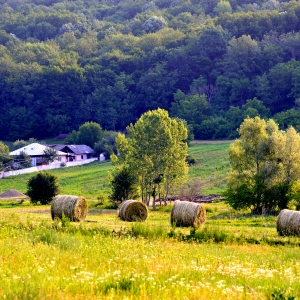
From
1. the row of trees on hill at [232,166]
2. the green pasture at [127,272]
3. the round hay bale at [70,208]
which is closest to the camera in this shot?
the green pasture at [127,272]

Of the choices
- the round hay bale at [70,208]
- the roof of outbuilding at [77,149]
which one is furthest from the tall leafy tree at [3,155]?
the round hay bale at [70,208]

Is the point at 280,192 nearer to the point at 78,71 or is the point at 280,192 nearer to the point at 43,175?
the point at 43,175

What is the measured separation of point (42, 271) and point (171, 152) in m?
43.2

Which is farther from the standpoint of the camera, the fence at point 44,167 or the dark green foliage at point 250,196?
the fence at point 44,167

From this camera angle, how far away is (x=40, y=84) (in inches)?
5625

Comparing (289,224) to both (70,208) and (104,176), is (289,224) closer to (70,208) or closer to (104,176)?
(70,208)

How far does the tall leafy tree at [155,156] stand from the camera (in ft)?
169

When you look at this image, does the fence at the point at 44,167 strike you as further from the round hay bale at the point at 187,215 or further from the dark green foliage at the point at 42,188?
the round hay bale at the point at 187,215

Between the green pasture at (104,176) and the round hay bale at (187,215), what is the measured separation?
3028 centimetres

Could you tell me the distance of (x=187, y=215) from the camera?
26188 millimetres

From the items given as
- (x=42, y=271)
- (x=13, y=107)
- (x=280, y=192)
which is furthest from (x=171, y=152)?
(x=13, y=107)

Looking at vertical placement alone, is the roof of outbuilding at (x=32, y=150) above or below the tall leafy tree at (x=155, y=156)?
above

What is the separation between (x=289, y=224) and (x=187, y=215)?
491 centimetres

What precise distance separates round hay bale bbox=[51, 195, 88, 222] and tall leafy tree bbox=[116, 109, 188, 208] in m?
22.4
